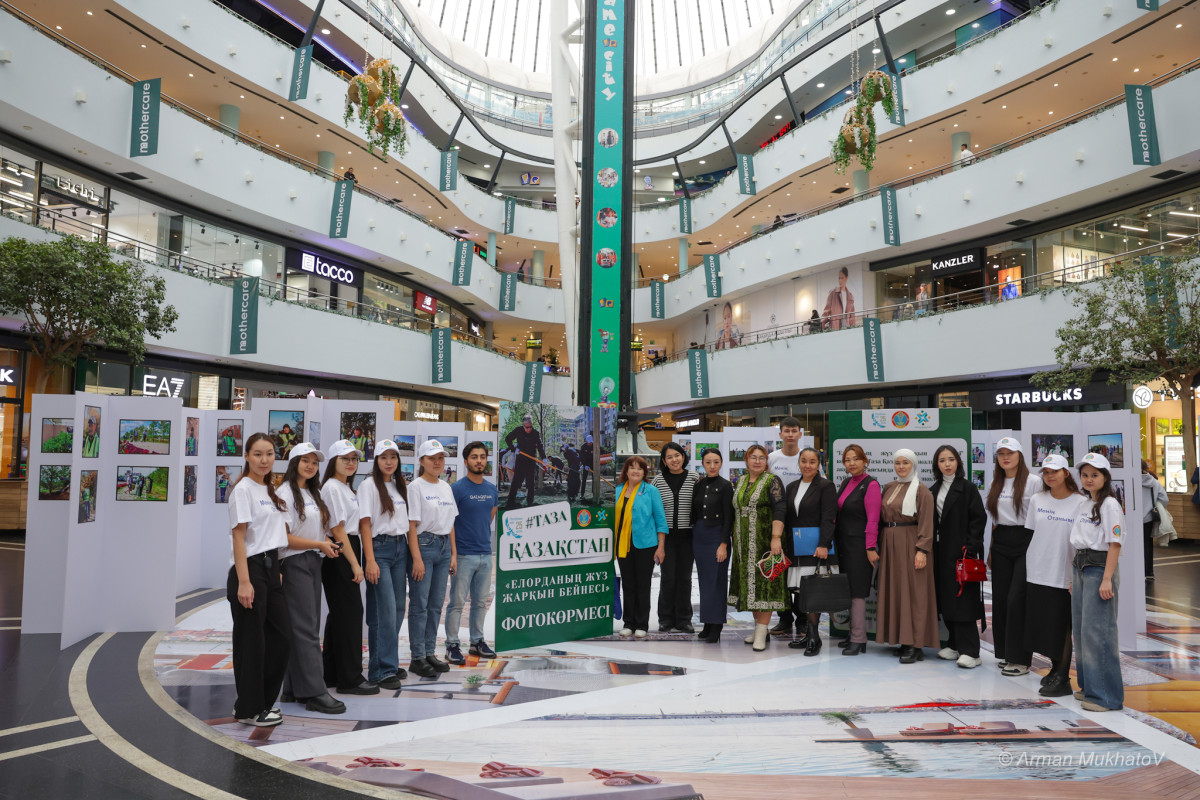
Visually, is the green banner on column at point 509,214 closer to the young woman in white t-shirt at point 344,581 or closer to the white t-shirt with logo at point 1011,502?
the young woman in white t-shirt at point 344,581

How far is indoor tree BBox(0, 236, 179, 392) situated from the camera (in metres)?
11.0

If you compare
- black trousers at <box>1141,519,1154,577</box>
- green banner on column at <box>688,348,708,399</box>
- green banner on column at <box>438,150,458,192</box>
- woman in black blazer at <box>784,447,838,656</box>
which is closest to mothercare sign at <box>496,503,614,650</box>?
woman in black blazer at <box>784,447,838,656</box>

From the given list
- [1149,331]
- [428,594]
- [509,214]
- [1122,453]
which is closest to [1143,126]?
[1149,331]

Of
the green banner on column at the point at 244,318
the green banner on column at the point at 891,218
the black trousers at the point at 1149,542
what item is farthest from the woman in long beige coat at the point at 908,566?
the green banner on column at the point at 891,218

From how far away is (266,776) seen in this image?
148 inches

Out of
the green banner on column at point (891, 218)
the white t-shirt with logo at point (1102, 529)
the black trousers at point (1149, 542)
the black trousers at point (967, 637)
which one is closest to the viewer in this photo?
the white t-shirt with logo at point (1102, 529)

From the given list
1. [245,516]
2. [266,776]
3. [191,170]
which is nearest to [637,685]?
[266,776]

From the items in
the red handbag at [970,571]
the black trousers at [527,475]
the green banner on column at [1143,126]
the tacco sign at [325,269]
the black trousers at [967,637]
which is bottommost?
the black trousers at [967,637]

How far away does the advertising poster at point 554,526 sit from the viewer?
20.9 feet

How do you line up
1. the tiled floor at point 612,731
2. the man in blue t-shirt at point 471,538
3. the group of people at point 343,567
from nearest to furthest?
the tiled floor at point 612,731 → the group of people at point 343,567 → the man in blue t-shirt at point 471,538

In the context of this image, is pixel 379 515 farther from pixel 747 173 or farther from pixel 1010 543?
pixel 747 173

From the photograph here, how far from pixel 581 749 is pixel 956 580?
11.4ft

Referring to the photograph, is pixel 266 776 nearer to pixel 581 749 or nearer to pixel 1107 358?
pixel 581 749

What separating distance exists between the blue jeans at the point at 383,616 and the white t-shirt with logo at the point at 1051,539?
4543 mm
